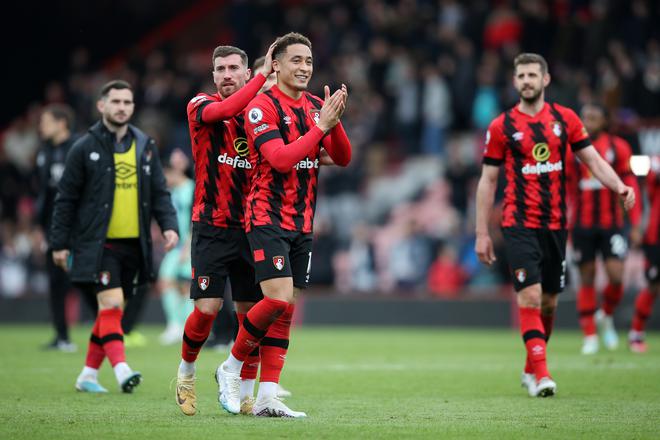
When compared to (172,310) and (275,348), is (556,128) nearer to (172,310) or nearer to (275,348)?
(275,348)

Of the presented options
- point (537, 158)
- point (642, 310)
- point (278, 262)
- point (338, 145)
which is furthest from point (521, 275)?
point (642, 310)

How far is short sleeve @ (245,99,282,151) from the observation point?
7.54m

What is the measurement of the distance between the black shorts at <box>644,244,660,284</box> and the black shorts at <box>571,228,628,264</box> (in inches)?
25.8

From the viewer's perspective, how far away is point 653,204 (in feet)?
47.5

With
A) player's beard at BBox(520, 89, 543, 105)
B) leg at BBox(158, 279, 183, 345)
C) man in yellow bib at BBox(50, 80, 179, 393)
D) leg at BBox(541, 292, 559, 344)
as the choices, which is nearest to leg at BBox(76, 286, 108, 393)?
man in yellow bib at BBox(50, 80, 179, 393)

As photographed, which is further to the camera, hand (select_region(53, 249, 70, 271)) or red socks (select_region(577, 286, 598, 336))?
red socks (select_region(577, 286, 598, 336))

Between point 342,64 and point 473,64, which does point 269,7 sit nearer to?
point 342,64

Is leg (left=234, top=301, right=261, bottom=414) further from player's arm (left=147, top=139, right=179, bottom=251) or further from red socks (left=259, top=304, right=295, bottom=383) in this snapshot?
player's arm (left=147, top=139, right=179, bottom=251)

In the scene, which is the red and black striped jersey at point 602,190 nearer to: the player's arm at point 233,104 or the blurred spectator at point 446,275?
the blurred spectator at point 446,275

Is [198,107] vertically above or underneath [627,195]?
above

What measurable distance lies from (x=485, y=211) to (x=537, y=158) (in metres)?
0.61

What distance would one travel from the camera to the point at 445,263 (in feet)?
66.8

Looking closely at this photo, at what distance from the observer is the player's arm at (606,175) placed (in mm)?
9031


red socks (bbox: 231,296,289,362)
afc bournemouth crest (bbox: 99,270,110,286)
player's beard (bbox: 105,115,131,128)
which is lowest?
red socks (bbox: 231,296,289,362)
